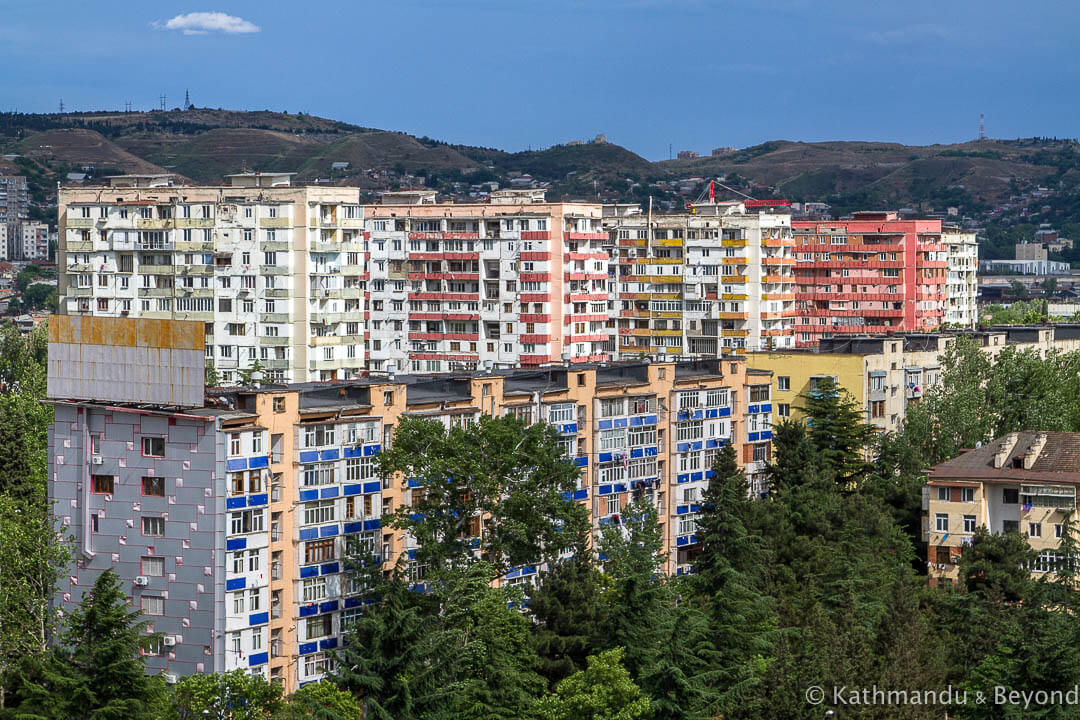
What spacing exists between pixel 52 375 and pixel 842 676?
1250 inches

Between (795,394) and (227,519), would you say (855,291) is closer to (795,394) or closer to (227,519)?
(795,394)

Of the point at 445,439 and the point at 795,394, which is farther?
the point at 795,394

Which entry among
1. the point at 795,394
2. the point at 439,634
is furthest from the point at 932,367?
the point at 439,634

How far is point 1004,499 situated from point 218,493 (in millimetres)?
40606

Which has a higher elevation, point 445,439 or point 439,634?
point 445,439

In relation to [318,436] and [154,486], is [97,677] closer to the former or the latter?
[154,486]

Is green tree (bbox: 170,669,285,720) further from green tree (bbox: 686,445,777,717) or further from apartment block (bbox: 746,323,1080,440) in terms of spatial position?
apartment block (bbox: 746,323,1080,440)

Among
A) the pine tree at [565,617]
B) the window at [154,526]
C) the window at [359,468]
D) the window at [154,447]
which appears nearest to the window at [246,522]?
the window at [154,526]

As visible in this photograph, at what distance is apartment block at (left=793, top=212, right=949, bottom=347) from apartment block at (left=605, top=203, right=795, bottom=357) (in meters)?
22.1

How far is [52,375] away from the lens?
69.4 m

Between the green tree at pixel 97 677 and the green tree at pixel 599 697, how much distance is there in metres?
13.6

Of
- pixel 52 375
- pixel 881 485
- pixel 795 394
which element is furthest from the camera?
pixel 795 394

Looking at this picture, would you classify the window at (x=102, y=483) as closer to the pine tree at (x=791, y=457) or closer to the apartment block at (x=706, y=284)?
the pine tree at (x=791, y=457)

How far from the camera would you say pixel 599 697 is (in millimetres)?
61844
